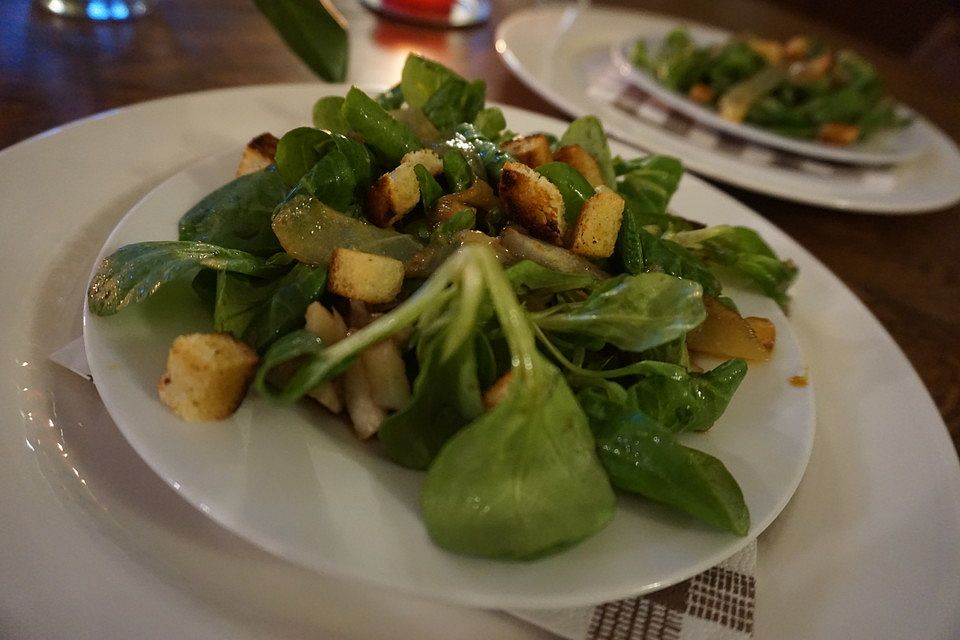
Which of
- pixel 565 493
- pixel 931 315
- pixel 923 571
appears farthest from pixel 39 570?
pixel 931 315

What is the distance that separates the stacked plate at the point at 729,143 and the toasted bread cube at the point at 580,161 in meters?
0.68

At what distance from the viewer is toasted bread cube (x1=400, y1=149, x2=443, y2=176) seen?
103 cm

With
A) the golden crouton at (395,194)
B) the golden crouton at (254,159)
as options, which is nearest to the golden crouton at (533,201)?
the golden crouton at (395,194)

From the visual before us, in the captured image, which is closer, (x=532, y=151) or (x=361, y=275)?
(x=361, y=275)

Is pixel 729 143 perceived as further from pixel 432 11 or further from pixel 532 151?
pixel 432 11

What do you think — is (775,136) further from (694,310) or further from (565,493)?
(565,493)

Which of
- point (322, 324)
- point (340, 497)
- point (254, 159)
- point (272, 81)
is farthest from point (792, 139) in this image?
point (340, 497)

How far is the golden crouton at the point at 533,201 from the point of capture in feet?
3.21

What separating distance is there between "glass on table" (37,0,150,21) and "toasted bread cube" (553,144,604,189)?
1.60 m

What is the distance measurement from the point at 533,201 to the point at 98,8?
1.80 m

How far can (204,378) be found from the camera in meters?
0.71

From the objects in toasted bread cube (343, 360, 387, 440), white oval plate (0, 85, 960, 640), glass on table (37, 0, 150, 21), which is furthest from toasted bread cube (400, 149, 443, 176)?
glass on table (37, 0, 150, 21)

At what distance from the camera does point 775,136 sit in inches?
77.9

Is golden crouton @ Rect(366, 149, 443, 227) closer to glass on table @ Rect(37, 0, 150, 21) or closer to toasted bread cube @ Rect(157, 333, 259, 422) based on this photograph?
toasted bread cube @ Rect(157, 333, 259, 422)
